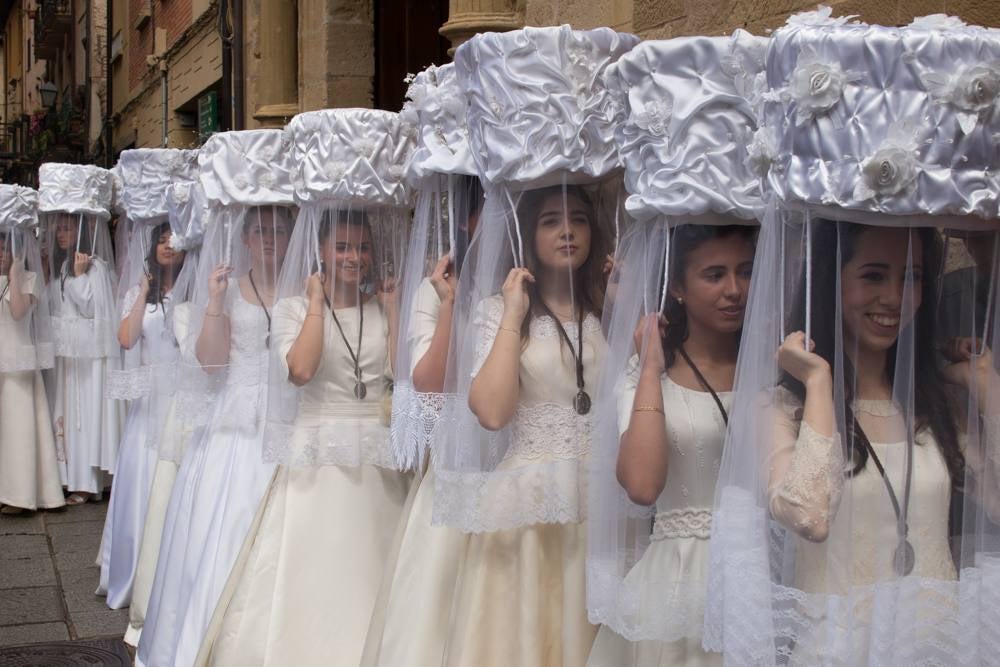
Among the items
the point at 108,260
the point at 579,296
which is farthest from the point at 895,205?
the point at 108,260

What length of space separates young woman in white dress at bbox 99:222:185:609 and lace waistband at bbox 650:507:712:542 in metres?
4.30

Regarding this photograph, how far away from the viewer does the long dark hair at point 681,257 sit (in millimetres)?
3123

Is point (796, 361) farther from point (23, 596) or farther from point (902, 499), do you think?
point (23, 596)

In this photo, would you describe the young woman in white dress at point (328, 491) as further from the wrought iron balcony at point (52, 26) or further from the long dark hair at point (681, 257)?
the wrought iron balcony at point (52, 26)

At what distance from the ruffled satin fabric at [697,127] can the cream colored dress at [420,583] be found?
4.33 ft

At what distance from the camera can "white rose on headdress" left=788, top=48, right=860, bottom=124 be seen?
244 centimetres

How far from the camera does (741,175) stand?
9.88 ft

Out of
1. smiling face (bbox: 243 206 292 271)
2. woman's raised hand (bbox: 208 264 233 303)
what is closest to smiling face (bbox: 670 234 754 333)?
smiling face (bbox: 243 206 292 271)

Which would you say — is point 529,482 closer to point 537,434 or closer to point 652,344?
point 537,434

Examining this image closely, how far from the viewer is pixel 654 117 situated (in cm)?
312

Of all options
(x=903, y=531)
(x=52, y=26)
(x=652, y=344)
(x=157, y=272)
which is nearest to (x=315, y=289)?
(x=652, y=344)

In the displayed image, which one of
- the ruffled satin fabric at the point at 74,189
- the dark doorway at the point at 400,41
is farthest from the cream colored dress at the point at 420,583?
the dark doorway at the point at 400,41

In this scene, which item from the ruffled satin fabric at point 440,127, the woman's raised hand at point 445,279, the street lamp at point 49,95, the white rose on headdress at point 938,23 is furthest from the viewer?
the street lamp at point 49,95

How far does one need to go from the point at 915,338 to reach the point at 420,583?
207 centimetres
